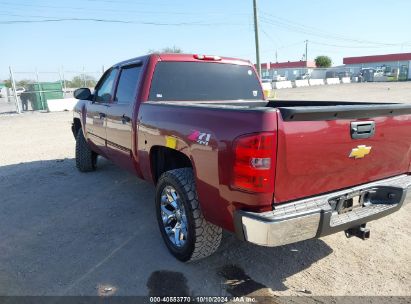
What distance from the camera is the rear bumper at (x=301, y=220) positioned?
2.23m

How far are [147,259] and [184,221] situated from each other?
543 mm

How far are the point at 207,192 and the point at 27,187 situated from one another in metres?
4.09

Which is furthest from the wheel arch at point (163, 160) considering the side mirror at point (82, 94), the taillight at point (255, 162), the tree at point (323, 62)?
the tree at point (323, 62)

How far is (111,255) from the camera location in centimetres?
335

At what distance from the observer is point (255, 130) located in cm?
220

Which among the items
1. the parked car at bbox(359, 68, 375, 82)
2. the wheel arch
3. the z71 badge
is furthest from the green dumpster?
the parked car at bbox(359, 68, 375, 82)

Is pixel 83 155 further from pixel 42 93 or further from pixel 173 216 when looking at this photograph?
pixel 42 93

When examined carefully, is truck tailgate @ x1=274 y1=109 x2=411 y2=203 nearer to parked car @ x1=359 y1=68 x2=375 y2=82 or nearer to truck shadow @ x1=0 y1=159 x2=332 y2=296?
truck shadow @ x1=0 y1=159 x2=332 y2=296

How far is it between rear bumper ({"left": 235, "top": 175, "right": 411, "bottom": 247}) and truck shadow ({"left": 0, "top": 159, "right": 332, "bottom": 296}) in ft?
2.33

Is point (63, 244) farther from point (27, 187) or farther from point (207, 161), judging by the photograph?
point (27, 187)

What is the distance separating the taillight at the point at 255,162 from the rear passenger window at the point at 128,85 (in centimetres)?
196

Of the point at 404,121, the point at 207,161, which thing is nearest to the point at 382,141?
the point at 404,121

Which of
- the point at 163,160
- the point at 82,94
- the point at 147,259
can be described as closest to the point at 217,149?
the point at 163,160

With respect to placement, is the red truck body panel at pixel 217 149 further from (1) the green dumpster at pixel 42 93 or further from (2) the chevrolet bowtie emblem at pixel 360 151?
(1) the green dumpster at pixel 42 93
